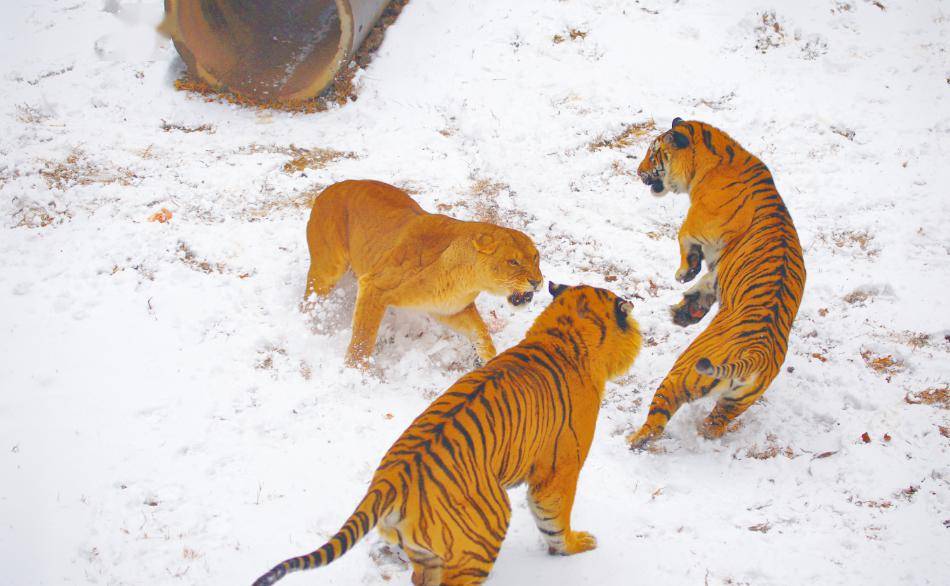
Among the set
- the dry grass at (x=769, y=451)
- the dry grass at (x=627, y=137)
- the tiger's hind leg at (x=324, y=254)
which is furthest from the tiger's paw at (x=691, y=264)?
the dry grass at (x=627, y=137)

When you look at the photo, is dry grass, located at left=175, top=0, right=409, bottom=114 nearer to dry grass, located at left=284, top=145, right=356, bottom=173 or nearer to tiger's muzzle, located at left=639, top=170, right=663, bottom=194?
dry grass, located at left=284, top=145, right=356, bottom=173

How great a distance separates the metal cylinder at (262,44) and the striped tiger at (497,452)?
684 cm

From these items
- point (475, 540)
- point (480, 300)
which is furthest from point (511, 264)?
point (475, 540)

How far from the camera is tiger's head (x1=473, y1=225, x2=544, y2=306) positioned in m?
5.66

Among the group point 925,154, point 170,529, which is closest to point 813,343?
point 925,154

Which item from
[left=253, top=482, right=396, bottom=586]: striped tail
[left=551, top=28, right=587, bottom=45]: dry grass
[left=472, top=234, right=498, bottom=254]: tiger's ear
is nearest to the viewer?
[left=253, top=482, right=396, bottom=586]: striped tail

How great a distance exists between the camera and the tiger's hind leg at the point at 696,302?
21.0ft

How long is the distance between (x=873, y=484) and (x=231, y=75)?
9333 millimetres

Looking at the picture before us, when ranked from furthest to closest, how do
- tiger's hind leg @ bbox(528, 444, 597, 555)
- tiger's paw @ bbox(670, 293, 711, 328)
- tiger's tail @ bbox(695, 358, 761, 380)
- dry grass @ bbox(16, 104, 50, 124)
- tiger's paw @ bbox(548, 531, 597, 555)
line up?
dry grass @ bbox(16, 104, 50, 124) < tiger's paw @ bbox(670, 293, 711, 328) < tiger's tail @ bbox(695, 358, 761, 380) < tiger's paw @ bbox(548, 531, 597, 555) < tiger's hind leg @ bbox(528, 444, 597, 555)

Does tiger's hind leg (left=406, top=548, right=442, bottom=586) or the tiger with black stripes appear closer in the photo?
tiger's hind leg (left=406, top=548, right=442, bottom=586)

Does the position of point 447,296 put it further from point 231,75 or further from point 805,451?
point 231,75

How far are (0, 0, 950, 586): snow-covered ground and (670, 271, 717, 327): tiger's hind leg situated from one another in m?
0.19

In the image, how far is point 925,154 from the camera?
8875 millimetres

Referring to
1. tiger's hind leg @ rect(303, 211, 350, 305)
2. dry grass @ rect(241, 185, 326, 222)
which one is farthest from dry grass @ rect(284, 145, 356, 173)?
tiger's hind leg @ rect(303, 211, 350, 305)
